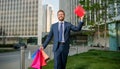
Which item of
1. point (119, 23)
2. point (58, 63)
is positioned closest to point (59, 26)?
point (58, 63)

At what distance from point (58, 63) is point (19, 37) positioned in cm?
16246

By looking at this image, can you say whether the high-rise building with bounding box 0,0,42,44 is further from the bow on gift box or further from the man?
the man

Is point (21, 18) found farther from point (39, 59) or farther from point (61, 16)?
point (61, 16)

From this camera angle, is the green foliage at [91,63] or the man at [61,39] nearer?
the man at [61,39]

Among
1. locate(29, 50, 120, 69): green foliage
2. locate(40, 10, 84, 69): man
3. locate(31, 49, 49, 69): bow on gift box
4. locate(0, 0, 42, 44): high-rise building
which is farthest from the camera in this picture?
locate(0, 0, 42, 44): high-rise building

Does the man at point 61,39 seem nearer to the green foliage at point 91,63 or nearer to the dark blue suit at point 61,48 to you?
the dark blue suit at point 61,48

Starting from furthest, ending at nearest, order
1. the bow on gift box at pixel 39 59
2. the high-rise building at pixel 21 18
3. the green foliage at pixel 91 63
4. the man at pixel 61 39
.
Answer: the high-rise building at pixel 21 18, the green foliage at pixel 91 63, the bow on gift box at pixel 39 59, the man at pixel 61 39

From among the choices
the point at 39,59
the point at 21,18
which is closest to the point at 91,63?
the point at 39,59

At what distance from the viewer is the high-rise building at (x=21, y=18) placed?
161000mm

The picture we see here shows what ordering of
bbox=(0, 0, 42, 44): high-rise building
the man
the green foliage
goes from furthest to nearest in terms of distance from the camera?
bbox=(0, 0, 42, 44): high-rise building < the green foliage < the man

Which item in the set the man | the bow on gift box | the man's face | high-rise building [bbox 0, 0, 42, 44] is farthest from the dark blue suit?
high-rise building [bbox 0, 0, 42, 44]

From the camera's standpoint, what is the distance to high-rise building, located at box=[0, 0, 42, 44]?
6339 inches

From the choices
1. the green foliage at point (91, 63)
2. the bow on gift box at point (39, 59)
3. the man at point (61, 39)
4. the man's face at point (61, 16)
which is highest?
the man's face at point (61, 16)

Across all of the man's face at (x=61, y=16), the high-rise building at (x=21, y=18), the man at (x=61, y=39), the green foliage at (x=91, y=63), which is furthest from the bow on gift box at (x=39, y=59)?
the high-rise building at (x=21, y=18)
